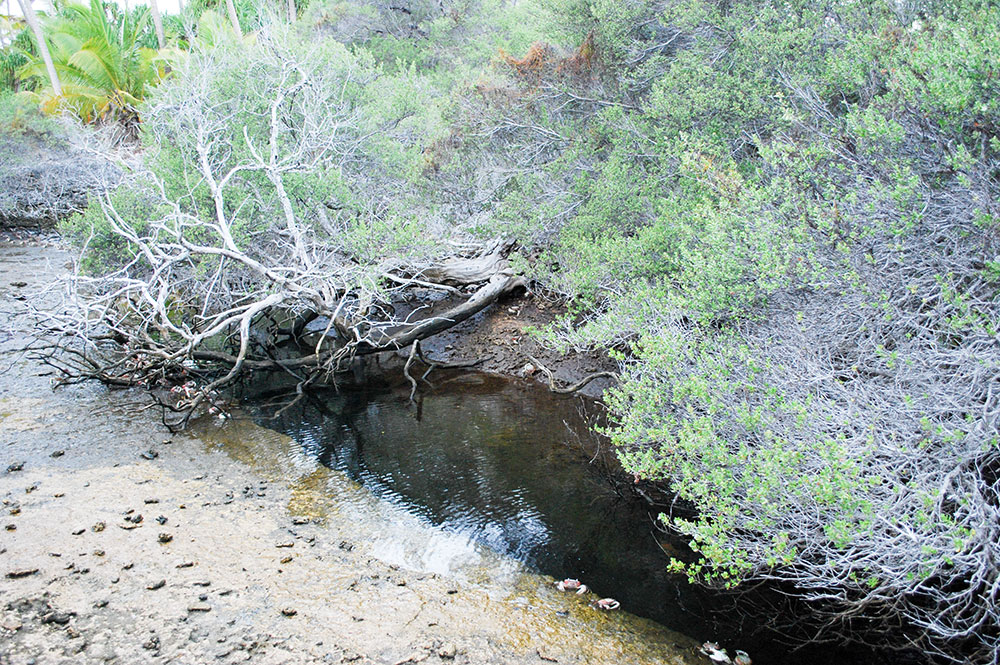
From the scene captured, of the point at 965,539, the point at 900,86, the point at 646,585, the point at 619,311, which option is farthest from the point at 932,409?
the point at 619,311

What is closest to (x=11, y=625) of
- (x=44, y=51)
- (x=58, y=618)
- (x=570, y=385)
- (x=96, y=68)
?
(x=58, y=618)

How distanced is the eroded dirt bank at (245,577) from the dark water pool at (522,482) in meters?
0.34

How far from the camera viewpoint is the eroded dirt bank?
461 centimetres

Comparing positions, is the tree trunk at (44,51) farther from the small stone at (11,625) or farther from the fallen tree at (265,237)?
the small stone at (11,625)

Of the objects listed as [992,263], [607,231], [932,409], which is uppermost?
[992,263]

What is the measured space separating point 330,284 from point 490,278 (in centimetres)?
373

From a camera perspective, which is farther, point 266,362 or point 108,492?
point 266,362

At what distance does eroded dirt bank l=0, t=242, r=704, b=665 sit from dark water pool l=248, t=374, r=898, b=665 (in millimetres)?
Result: 339

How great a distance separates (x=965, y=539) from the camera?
382 centimetres

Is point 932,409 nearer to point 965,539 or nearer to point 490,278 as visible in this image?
point 965,539

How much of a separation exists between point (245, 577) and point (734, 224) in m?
5.71

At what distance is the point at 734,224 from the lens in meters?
7.06

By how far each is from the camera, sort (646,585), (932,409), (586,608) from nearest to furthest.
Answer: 1. (932,409)
2. (586,608)
3. (646,585)

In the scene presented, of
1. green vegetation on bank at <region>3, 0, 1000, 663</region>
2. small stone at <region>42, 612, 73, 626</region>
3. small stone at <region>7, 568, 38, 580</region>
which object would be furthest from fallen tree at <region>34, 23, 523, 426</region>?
small stone at <region>42, 612, 73, 626</region>
